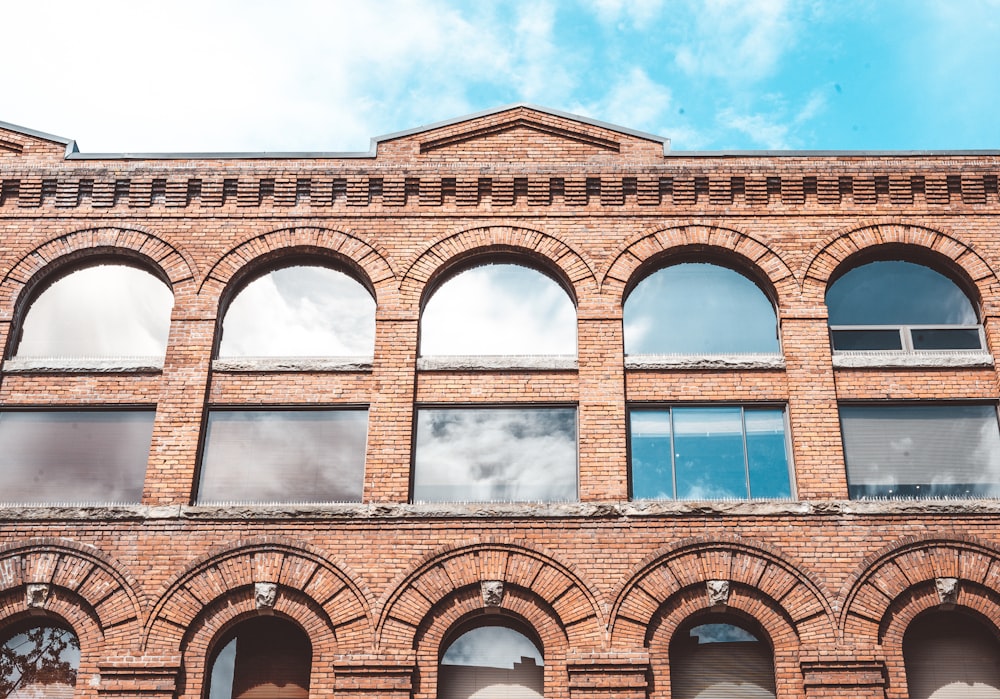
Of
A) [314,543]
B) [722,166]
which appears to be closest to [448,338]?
[314,543]

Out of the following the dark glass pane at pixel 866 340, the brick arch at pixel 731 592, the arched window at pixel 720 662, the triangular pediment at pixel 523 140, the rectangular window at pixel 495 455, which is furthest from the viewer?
the triangular pediment at pixel 523 140

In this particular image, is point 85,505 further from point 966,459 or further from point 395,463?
point 966,459

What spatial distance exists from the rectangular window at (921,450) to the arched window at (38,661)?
11.7m

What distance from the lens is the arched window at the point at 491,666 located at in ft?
49.7

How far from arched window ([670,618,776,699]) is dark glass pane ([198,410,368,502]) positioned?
5298 mm

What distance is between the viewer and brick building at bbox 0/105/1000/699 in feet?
49.7

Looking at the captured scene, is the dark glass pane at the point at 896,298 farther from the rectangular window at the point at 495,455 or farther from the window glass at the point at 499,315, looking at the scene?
the rectangular window at the point at 495,455

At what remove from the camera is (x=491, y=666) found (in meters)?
15.3

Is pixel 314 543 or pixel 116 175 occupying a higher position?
pixel 116 175

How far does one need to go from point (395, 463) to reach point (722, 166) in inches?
293

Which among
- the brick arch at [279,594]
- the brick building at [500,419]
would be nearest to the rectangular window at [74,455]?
the brick building at [500,419]

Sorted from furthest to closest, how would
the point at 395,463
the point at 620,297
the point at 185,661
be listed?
the point at 620,297 → the point at 395,463 → the point at 185,661

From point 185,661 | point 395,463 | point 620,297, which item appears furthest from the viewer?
point 620,297

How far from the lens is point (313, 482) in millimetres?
16172
